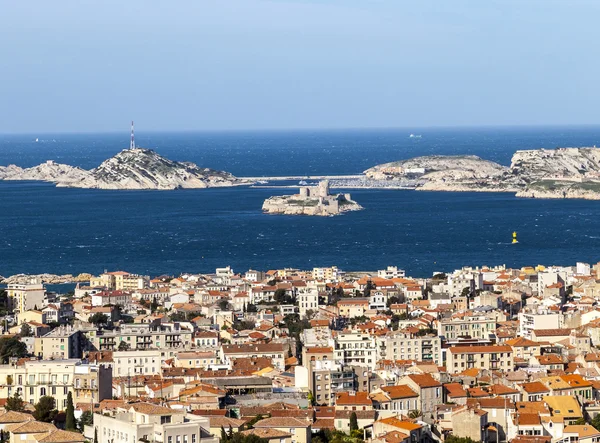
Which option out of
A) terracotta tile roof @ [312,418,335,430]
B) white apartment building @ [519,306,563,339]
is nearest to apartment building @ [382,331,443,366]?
white apartment building @ [519,306,563,339]

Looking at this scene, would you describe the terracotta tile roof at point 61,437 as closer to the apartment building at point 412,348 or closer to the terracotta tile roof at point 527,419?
the terracotta tile roof at point 527,419

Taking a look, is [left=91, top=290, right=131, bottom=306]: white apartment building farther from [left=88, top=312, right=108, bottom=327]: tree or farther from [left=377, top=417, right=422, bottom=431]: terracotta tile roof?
[left=377, top=417, right=422, bottom=431]: terracotta tile roof

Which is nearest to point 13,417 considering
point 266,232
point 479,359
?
point 479,359

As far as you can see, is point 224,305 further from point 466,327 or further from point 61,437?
point 61,437

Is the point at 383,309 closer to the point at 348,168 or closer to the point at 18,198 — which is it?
the point at 18,198

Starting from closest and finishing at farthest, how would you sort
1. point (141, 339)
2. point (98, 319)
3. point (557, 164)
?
point (141, 339)
point (98, 319)
point (557, 164)

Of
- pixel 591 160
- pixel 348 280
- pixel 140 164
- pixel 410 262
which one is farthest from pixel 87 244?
pixel 591 160

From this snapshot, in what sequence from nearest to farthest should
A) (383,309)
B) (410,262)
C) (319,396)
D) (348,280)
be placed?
1. (319,396)
2. (383,309)
3. (348,280)
4. (410,262)
